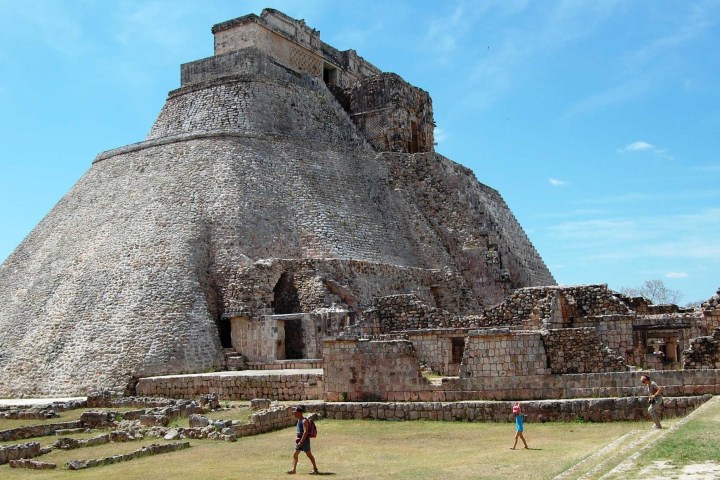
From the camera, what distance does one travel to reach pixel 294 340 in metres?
24.8

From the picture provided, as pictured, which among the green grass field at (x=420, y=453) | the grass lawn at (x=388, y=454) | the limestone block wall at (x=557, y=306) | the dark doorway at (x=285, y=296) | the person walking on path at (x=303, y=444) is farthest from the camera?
the dark doorway at (x=285, y=296)

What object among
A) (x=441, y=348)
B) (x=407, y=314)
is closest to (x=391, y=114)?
(x=407, y=314)

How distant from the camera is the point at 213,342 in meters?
23.8

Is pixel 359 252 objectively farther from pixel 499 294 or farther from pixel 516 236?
pixel 516 236

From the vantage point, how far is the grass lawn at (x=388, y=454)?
426 inches

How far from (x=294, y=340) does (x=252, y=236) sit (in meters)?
4.02

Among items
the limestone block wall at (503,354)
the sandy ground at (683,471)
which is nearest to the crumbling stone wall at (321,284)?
the limestone block wall at (503,354)

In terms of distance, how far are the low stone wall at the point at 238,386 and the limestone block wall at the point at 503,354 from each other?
12.4 feet

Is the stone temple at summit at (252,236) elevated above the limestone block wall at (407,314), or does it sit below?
above

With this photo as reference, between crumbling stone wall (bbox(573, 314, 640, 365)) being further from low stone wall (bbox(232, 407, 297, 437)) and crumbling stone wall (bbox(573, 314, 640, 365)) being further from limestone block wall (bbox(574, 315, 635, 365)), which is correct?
low stone wall (bbox(232, 407, 297, 437))

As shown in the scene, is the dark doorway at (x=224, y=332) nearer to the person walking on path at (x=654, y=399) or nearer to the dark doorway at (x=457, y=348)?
the dark doorway at (x=457, y=348)

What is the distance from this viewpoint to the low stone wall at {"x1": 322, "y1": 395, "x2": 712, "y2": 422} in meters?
13.5

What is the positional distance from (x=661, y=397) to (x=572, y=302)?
8080 millimetres

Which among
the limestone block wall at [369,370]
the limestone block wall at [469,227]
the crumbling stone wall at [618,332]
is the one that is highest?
the limestone block wall at [469,227]
